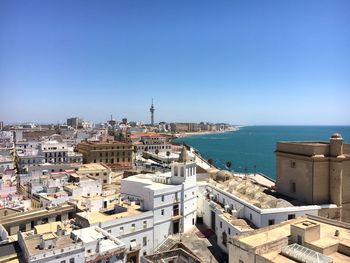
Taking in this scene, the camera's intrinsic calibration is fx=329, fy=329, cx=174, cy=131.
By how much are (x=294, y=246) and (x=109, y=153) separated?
186ft

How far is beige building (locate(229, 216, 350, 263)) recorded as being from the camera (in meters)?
16.7

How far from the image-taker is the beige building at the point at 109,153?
6906 centimetres

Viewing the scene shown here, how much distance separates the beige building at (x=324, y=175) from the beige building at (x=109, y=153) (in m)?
45.3

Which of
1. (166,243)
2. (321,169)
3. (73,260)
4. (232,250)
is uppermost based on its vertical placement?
(321,169)

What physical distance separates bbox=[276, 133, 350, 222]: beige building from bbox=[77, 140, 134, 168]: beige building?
45.3m

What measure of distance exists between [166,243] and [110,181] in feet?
84.4

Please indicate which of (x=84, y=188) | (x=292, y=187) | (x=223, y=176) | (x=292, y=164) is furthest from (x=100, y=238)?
(x=223, y=176)

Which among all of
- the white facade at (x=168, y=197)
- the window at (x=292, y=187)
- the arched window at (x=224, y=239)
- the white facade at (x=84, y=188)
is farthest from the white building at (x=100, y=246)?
the window at (x=292, y=187)

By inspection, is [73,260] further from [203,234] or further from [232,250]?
[203,234]

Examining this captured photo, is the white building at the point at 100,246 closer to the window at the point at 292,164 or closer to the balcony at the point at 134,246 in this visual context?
the balcony at the point at 134,246

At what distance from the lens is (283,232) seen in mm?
20562

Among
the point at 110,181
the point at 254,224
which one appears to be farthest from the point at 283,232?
the point at 110,181

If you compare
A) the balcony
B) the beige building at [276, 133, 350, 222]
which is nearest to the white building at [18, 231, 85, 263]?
the balcony

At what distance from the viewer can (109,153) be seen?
70562 millimetres
